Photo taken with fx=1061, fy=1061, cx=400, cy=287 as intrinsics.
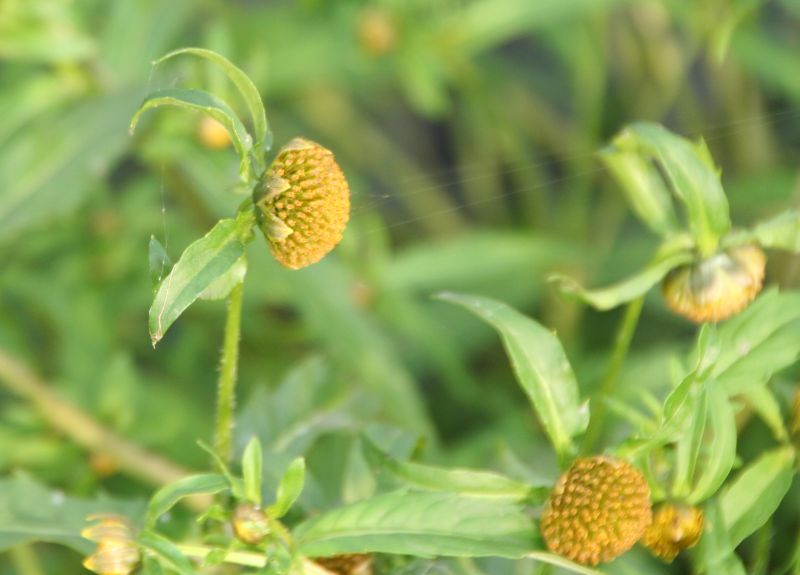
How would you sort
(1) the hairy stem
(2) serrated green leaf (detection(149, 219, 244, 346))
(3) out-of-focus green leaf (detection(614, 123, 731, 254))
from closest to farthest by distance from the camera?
1. (2) serrated green leaf (detection(149, 219, 244, 346))
2. (3) out-of-focus green leaf (detection(614, 123, 731, 254))
3. (1) the hairy stem

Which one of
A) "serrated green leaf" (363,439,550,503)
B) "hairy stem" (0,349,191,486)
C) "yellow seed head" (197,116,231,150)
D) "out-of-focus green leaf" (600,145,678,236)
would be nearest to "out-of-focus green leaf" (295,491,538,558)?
"serrated green leaf" (363,439,550,503)

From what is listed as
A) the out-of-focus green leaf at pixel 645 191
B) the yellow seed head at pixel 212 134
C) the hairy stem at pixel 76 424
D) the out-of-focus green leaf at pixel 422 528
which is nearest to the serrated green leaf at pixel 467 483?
the out-of-focus green leaf at pixel 422 528

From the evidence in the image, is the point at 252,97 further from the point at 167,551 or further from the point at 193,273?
the point at 167,551

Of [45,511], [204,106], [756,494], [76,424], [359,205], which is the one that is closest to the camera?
[204,106]

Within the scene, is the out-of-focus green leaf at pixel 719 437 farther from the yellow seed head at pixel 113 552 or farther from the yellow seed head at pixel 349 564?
the yellow seed head at pixel 113 552

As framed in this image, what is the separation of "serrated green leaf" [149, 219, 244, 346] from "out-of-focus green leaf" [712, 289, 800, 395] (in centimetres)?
30

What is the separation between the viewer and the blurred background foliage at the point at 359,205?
1.14 metres

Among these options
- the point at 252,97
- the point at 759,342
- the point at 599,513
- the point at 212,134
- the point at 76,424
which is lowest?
the point at 599,513

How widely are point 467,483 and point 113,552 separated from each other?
208 millimetres

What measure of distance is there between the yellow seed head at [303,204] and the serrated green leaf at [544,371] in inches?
3.5

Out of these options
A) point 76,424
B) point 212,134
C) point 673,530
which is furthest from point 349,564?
point 212,134

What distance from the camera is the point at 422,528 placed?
1.91 ft

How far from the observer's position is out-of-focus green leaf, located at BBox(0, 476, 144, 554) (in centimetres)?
73

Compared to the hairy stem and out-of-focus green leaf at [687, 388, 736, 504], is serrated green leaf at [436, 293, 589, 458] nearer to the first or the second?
out-of-focus green leaf at [687, 388, 736, 504]
